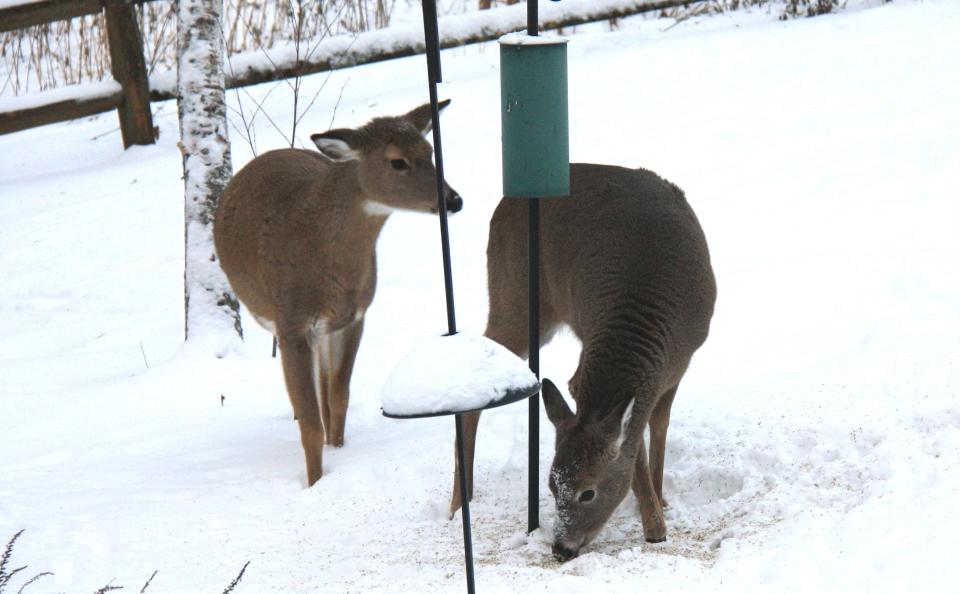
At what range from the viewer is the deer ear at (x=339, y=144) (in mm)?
5469

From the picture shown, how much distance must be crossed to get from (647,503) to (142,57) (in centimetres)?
931

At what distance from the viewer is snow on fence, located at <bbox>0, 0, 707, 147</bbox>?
Result: 468 inches

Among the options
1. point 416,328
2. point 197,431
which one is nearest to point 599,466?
point 197,431

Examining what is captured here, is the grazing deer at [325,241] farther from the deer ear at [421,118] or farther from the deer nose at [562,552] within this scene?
the deer nose at [562,552]

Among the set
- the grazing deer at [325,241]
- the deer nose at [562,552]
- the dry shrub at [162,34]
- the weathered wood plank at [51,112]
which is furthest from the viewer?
the dry shrub at [162,34]

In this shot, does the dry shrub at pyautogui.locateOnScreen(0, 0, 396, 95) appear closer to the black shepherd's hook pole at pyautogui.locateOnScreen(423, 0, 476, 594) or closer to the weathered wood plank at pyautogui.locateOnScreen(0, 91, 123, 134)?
the weathered wood plank at pyautogui.locateOnScreen(0, 91, 123, 134)

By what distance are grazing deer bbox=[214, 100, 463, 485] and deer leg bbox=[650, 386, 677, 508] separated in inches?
58.3

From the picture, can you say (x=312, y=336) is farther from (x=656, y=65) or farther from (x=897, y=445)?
(x=656, y=65)

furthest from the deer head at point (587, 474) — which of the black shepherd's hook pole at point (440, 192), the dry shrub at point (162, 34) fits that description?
the dry shrub at point (162, 34)

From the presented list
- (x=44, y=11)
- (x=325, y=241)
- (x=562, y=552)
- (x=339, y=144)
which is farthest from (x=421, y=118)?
(x=44, y=11)

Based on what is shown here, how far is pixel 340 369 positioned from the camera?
20.5ft

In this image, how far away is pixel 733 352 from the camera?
21.6 feet

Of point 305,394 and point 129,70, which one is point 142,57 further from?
point 305,394

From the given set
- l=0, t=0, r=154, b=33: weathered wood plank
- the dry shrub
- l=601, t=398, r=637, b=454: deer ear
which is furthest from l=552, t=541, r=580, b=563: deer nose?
the dry shrub
